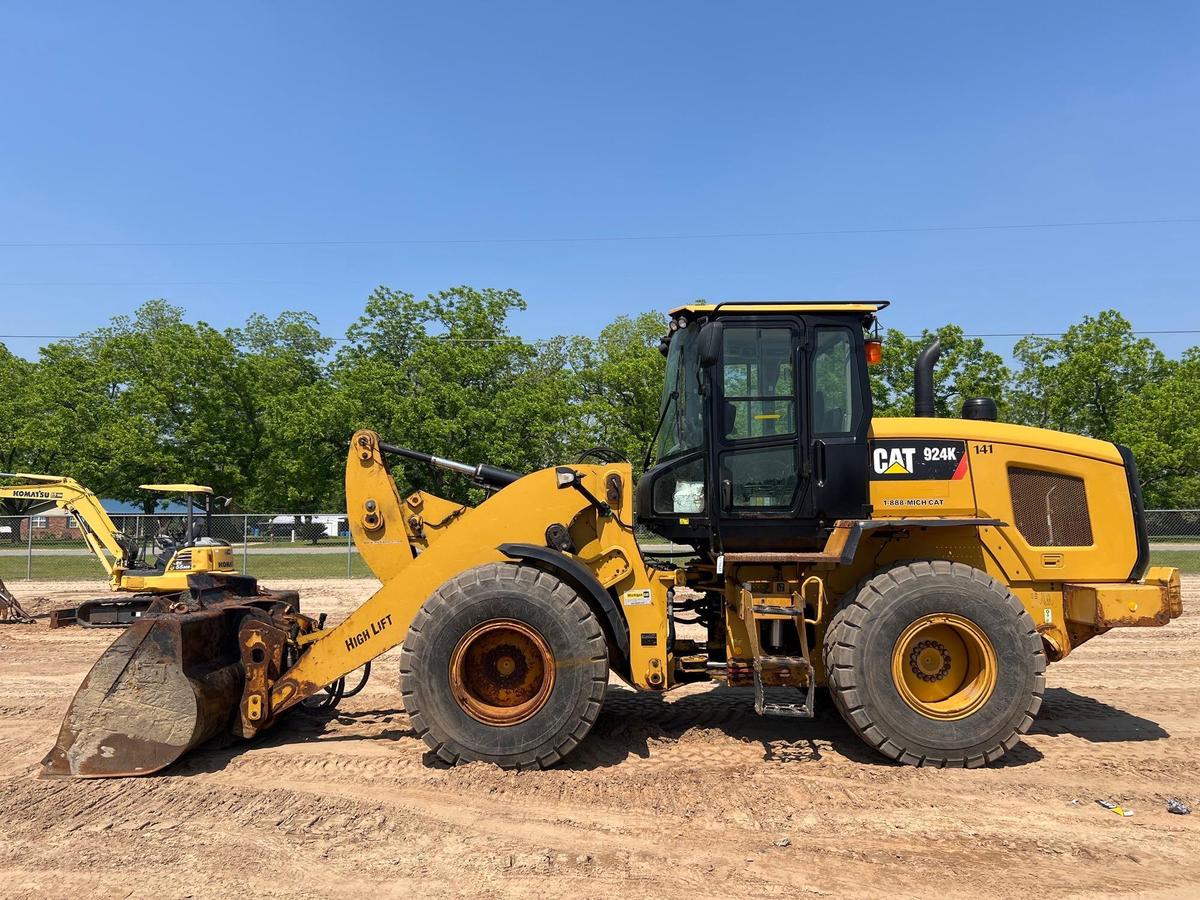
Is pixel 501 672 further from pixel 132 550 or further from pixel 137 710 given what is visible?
pixel 132 550

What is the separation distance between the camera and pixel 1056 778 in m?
4.80

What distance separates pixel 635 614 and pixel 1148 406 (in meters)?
34.2

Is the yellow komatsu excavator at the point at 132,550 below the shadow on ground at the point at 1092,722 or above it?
above

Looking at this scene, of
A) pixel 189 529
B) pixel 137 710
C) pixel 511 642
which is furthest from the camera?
pixel 189 529

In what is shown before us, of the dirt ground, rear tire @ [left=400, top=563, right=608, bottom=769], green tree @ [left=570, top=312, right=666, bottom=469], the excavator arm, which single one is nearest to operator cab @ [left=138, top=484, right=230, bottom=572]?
the excavator arm

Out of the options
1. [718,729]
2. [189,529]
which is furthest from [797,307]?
[189,529]

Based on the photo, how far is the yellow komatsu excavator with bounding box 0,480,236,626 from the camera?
12.2 metres

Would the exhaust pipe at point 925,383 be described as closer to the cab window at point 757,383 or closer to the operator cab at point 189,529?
the cab window at point 757,383

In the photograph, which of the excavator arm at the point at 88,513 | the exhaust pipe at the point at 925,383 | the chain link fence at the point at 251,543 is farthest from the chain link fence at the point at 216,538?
the exhaust pipe at the point at 925,383

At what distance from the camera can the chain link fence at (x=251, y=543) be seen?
1872 cm

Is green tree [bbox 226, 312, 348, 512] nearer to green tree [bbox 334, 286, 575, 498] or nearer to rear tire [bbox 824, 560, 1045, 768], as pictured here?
green tree [bbox 334, 286, 575, 498]

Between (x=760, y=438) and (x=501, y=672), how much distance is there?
235cm

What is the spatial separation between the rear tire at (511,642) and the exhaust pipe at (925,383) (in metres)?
2.97

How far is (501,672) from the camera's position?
505 cm
